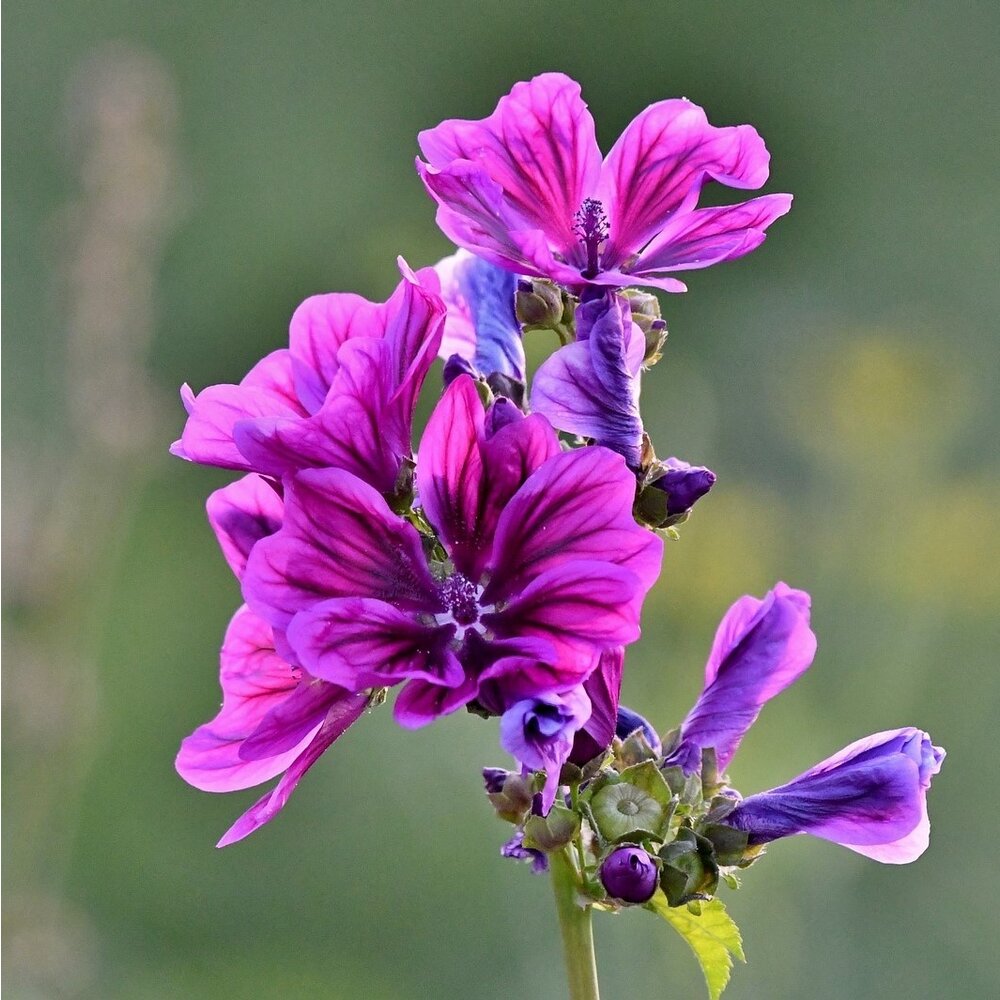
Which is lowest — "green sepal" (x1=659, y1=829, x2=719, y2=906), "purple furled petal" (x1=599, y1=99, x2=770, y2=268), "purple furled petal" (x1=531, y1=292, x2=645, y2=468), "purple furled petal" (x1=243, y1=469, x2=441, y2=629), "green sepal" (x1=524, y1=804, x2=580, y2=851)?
"green sepal" (x1=659, y1=829, x2=719, y2=906)

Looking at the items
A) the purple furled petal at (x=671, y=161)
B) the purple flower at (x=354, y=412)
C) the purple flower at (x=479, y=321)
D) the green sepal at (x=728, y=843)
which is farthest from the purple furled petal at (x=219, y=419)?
the green sepal at (x=728, y=843)

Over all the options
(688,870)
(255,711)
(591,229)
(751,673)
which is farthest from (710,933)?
(591,229)

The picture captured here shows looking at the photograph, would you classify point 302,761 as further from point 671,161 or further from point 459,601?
point 671,161

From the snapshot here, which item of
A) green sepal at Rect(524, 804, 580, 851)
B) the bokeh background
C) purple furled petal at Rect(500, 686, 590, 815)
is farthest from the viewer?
the bokeh background

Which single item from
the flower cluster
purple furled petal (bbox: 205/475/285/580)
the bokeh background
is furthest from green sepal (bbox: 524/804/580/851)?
the bokeh background

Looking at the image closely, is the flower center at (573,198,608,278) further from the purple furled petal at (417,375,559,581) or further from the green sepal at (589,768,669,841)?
the green sepal at (589,768,669,841)

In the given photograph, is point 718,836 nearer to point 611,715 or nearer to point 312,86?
point 611,715
